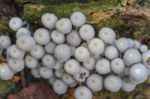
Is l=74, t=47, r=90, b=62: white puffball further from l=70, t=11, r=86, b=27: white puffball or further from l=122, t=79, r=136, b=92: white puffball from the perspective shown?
l=122, t=79, r=136, b=92: white puffball

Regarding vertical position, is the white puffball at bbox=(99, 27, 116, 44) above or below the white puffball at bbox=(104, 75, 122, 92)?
above

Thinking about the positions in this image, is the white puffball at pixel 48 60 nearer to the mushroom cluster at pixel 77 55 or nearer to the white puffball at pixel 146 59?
the mushroom cluster at pixel 77 55

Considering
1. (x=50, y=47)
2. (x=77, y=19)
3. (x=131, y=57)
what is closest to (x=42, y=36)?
(x=50, y=47)

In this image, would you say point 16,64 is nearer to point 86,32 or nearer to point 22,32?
point 22,32

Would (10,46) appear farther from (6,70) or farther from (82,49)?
(82,49)

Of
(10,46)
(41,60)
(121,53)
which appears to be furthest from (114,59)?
(10,46)

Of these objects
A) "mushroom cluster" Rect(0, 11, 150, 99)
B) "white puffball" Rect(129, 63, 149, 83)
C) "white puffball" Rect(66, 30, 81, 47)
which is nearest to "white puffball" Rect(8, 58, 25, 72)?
"mushroom cluster" Rect(0, 11, 150, 99)
